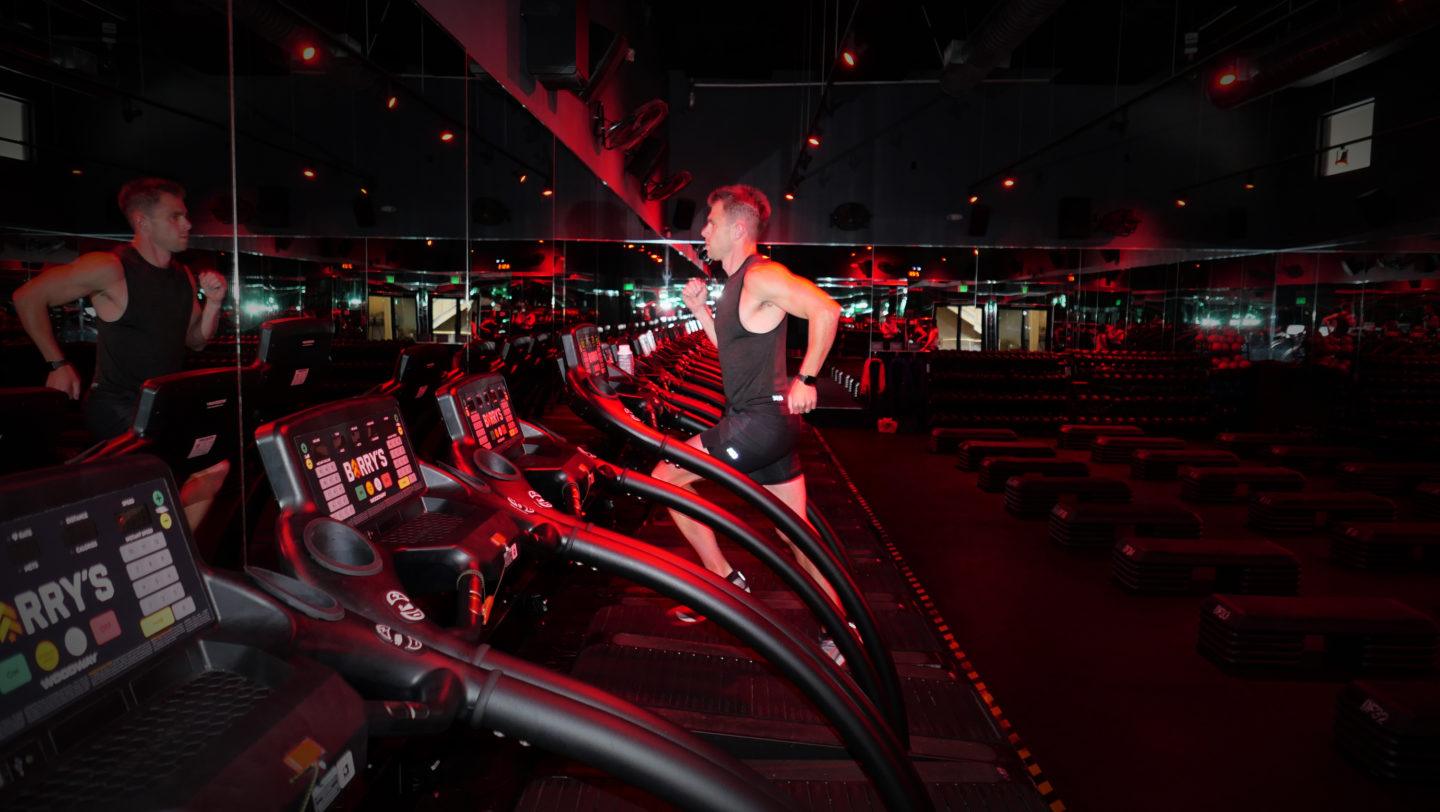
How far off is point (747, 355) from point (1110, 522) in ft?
10.7

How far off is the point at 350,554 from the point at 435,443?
11.5ft

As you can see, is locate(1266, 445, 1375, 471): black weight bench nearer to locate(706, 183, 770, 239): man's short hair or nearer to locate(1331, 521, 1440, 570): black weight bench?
locate(1331, 521, 1440, 570): black weight bench

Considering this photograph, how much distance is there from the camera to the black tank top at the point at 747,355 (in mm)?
3172

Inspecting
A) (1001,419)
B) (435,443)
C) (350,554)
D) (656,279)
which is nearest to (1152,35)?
(1001,419)

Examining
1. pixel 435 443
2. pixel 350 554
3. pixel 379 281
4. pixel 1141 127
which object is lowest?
pixel 435 443

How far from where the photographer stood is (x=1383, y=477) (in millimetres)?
7219

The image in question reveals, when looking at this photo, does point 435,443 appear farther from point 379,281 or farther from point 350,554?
point 350,554

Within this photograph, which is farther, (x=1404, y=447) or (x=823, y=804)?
(x=1404, y=447)

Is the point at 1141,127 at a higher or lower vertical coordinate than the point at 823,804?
higher

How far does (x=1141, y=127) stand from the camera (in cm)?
1230

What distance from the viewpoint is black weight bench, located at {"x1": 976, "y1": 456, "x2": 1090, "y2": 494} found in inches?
270

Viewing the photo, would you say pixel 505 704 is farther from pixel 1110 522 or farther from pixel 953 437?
pixel 953 437

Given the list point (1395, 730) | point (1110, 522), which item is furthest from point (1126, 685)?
point (1110, 522)

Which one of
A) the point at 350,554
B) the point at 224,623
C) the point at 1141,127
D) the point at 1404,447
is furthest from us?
the point at 1141,127
